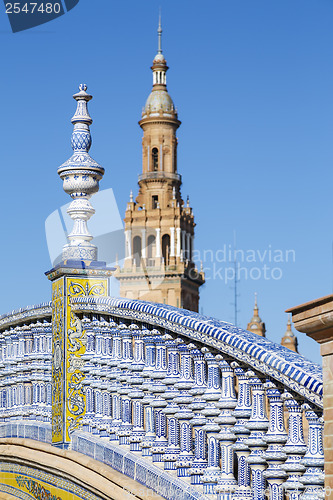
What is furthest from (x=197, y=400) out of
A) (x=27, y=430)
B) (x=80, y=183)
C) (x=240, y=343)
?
(x=27, y=430)

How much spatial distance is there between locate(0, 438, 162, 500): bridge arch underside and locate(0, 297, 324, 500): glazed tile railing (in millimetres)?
123

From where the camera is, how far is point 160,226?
69.1m

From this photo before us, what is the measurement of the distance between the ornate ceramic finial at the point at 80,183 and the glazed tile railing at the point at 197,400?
0.45m

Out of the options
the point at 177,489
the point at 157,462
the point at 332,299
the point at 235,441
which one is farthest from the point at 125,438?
the point at 332,299

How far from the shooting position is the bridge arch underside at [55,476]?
18.3 ft

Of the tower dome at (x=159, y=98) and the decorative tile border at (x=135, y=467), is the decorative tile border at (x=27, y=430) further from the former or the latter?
the tower dome at (x=159, y=98)

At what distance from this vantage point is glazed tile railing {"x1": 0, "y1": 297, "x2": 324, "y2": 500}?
401 centimetres

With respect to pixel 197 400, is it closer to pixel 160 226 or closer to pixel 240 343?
pixel 240 343

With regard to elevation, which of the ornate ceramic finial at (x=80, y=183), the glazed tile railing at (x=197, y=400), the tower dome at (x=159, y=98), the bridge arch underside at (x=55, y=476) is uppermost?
the tower dome at (x=159, y=98)

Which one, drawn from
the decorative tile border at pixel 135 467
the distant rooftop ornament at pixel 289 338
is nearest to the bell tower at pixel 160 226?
the distant rooftop ornament at pixel 289 338

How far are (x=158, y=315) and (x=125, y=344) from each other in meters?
0.71

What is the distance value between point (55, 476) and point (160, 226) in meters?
62.6

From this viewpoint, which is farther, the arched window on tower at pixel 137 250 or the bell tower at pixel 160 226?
the arched window on tower at pixel 137 250

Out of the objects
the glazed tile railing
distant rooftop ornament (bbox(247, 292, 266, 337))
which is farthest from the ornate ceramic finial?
distant rooftop ornament (bbox(247, 292, 266, 337))
